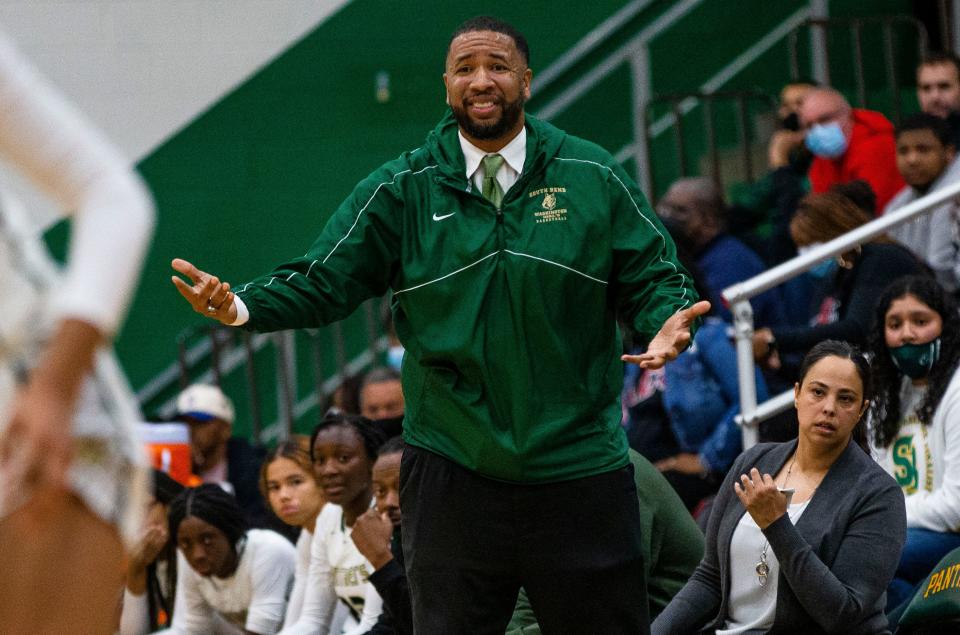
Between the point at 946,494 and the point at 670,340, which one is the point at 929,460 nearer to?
the point at 946,494

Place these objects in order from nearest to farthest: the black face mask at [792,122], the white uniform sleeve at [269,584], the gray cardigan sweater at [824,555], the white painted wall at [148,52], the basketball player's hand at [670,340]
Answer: the basketball player's hand at [670,340]
the gray cardigan sweater at [824,555]
the white uniform sleeve at [269,584]
the black face mask at [792,122]
the white painted wall at [148,52]

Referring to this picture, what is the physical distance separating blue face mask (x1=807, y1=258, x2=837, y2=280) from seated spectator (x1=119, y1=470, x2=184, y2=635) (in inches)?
102

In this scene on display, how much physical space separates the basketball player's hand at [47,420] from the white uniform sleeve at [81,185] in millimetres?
41

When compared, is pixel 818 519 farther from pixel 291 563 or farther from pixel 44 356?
pixel 44 356

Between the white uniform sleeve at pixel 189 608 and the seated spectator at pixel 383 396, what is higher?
the seated spectator at pixel 383 396

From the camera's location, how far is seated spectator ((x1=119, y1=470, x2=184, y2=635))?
6.35 m

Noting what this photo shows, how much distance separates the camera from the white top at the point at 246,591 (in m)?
6.14

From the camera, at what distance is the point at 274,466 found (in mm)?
6332

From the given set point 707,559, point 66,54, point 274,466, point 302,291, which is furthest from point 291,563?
point 66,54

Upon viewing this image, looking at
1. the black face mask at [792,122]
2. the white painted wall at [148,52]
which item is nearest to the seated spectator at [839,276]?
the black face mask at [792,122]

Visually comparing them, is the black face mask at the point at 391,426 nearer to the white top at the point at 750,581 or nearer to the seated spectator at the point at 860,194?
the seated spectator at the point at 860,194

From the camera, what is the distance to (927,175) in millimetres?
6816

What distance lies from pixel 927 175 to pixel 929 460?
6.79ft

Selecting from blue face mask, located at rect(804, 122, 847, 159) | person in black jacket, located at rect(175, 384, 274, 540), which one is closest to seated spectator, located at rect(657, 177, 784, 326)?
blue face mask, located at rect(804, 122, 847, 159)
